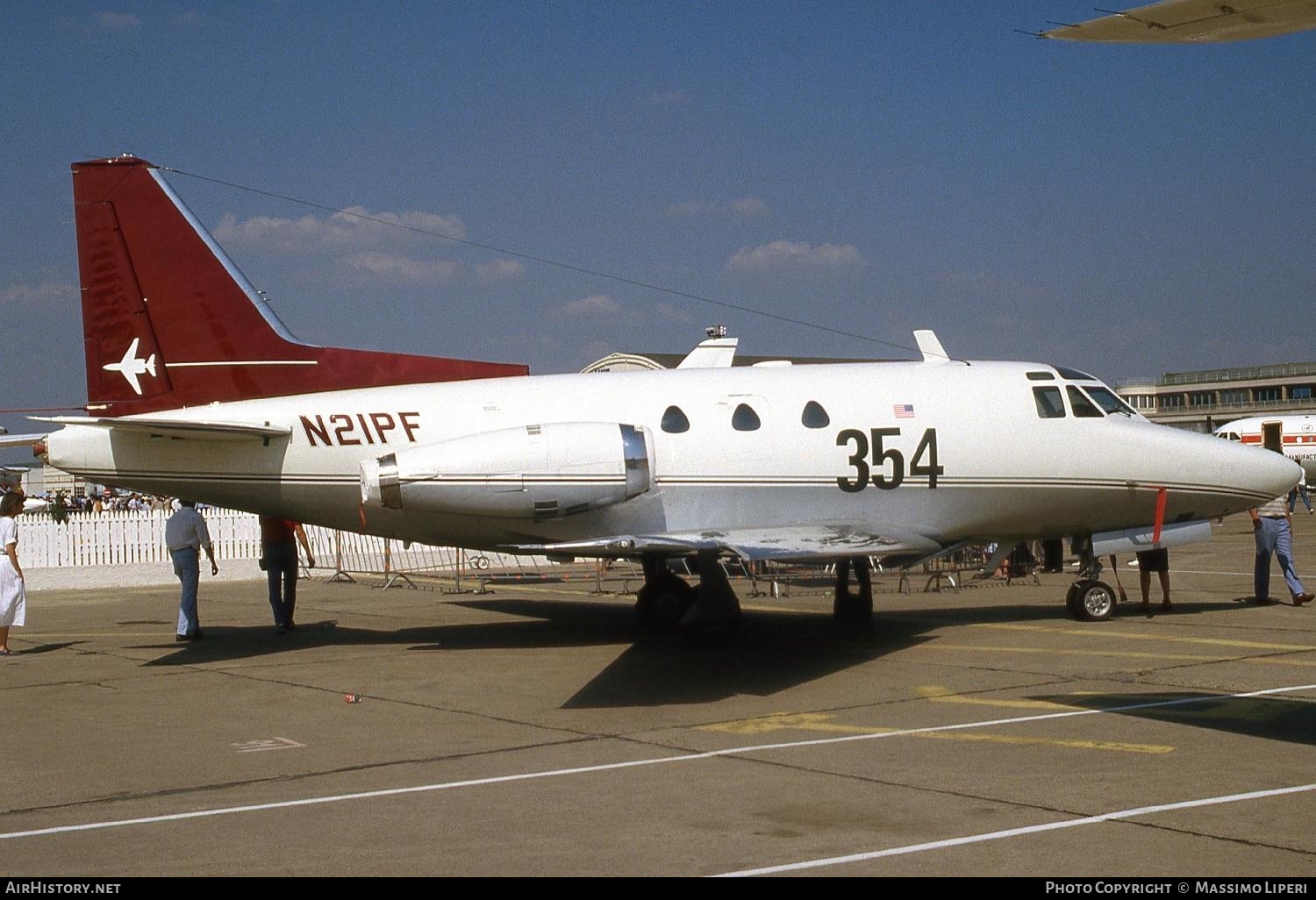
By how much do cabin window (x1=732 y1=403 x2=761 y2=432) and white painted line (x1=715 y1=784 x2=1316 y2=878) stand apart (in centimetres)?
869

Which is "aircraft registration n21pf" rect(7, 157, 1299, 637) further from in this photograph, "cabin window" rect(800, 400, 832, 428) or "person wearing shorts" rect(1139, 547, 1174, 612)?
"person wearing shorts" rect(1139, 547, 1174, 612)

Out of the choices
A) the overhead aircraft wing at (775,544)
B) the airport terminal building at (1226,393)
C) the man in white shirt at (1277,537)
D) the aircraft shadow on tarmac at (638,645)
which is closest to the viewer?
the overhead aircraft wing at (775,544)

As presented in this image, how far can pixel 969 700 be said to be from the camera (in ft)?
37.7

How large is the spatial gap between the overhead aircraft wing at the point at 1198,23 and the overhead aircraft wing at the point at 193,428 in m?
10.4

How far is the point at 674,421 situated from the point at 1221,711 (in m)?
7.28

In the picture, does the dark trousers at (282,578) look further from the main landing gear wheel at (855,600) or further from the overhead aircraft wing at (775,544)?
the main landing gear wheel at (855,600)

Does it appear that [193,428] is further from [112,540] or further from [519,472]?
[112,540]

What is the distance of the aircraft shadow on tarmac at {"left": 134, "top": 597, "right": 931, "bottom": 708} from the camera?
1296 cm

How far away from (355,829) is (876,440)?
9951 mm

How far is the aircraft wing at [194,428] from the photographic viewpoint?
14.3 meters

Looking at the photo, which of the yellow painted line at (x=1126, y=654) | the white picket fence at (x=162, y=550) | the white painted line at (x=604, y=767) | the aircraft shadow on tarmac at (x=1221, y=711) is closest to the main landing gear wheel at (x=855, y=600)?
the yellow painted line at (x=1126, y=654)

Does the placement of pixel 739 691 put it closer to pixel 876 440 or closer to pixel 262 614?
pixel 876 440

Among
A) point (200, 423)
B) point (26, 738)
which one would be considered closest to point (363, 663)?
point (200, 423)

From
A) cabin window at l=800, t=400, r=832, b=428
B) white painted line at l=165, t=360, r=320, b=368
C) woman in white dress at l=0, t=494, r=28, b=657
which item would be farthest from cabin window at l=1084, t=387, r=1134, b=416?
woman in white dress at l=0, t=494, r=28, b=657
